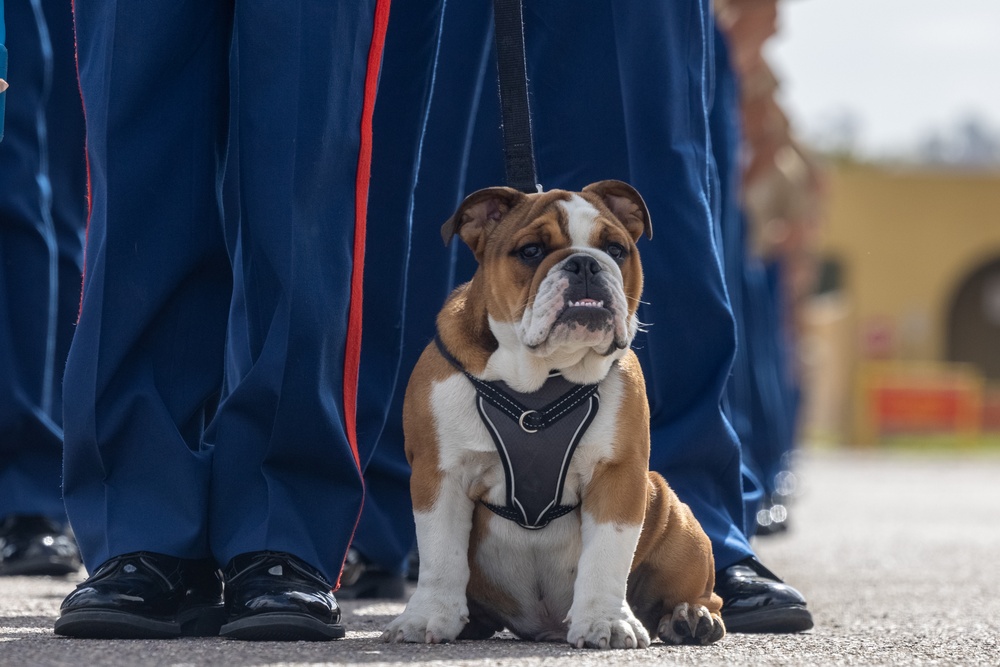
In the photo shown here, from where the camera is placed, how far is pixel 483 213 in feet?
9.16

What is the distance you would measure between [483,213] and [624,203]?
290mm

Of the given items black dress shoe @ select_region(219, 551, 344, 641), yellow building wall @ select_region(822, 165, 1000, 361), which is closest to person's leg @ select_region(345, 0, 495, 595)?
black dress shoe @ select_region(219, 551, 344, 641)

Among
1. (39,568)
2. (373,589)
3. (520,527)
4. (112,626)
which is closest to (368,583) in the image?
(373,589)

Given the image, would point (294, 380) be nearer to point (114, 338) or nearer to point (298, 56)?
point (114, 338)

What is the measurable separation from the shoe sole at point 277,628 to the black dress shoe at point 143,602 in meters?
0.13

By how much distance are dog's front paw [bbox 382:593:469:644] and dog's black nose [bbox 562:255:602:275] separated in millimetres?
636

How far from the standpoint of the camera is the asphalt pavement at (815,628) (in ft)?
7.80

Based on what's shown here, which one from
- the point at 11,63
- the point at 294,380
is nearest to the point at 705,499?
the point at 294,380

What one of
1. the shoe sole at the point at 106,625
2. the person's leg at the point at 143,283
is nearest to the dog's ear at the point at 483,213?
the person's leg at the point at 143,283

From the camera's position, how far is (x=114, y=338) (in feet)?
8.91

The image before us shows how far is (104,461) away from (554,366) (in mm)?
847

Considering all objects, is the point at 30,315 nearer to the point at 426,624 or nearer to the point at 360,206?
the point at 360,206

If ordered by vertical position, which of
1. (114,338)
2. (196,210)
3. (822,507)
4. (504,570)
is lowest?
(822,507)

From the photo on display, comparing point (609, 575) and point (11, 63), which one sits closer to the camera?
point (609, 575)
